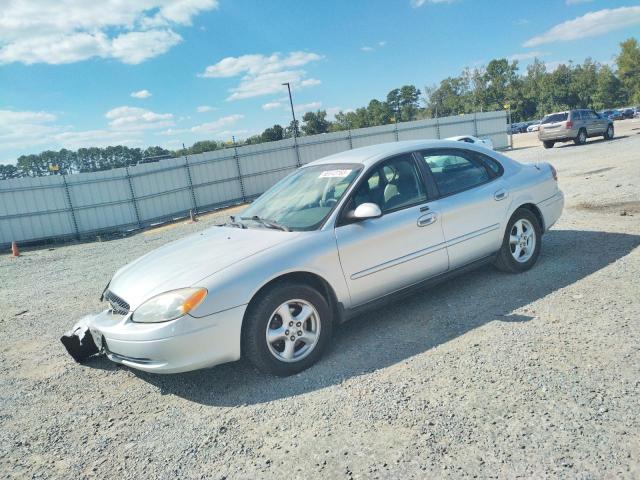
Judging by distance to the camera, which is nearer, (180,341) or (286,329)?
(180,341)

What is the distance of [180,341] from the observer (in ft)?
10.4

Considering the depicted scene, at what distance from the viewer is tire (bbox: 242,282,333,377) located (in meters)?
3.37

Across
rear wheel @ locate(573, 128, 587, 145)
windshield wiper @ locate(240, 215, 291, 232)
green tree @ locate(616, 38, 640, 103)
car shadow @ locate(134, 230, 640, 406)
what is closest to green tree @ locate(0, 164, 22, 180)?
windshield wiper @ locate(240, 215, 291, 232)

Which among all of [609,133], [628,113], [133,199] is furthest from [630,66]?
[133,199]

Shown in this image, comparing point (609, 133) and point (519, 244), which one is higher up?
point (609, 133)

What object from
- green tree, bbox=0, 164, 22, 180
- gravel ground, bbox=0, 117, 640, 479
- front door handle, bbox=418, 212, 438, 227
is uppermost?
green tree, bbox=0, 164, 22, 180

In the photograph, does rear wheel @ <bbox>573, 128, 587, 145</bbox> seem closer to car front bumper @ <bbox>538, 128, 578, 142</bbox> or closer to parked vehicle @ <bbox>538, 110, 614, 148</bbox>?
parked vehicle @ <bbox>538, 110, 614, 148</bbox>

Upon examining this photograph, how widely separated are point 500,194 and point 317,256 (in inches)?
89.9

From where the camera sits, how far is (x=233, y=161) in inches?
797

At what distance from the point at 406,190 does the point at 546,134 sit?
22117 mm

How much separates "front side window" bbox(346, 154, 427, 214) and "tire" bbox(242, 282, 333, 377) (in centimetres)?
87

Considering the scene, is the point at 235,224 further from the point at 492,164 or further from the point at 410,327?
the point at 492,164

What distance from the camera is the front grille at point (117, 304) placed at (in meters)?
3.52

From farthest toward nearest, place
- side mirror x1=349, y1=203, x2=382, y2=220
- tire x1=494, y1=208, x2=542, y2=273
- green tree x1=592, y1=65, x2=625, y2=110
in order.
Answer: green tree x1=592, y1=65, x2=625, y2=110 < tire x1=494, y1=208, x2=542, y2=273 < side mirror x1=349, y1=203, x2=382, y2=220
